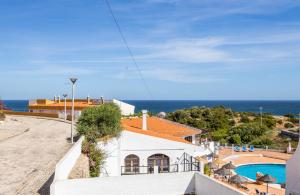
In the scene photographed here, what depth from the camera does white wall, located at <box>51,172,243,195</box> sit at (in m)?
14.1

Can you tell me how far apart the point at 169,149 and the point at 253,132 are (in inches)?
1105

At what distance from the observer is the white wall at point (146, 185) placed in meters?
14.1

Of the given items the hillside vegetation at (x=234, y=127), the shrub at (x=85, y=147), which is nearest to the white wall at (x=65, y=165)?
the shrub at (x=85, y=147)

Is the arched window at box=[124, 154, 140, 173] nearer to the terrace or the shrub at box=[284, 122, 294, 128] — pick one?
the terrace

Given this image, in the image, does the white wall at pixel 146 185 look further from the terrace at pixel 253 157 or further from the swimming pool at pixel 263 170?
the terrace at pixel 253 157

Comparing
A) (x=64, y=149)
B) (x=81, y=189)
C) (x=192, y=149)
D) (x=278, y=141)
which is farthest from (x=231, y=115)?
(x=81, y=189)

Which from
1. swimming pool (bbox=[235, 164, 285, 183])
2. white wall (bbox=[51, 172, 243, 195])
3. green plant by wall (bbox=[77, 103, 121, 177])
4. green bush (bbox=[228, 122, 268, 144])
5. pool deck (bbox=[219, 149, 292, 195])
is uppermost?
green plant by wall (bbox=[77, 103, 121, 177])

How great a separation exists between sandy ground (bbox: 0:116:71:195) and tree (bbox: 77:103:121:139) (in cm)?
170

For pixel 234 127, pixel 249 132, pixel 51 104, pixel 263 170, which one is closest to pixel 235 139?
pixel 249 132

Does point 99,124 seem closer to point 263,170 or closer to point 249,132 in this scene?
point 263,170

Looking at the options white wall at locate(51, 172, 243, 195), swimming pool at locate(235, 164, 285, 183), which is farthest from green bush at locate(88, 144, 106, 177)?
swimming pool at locate(235, 164, 285, 183)

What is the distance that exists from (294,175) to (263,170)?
67.2 feet

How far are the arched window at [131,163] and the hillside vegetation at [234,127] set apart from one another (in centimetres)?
2420

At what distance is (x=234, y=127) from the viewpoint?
54.5m
